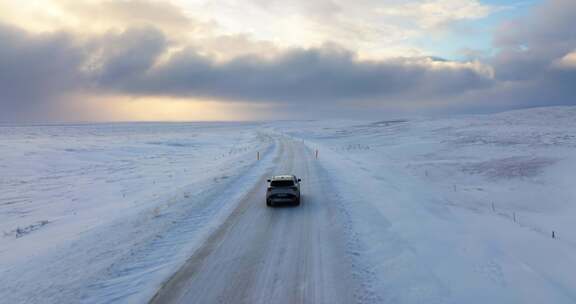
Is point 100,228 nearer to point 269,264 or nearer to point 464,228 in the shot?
point 269,264

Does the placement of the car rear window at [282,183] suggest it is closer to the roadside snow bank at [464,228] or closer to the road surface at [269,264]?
the road surface at [269,264]

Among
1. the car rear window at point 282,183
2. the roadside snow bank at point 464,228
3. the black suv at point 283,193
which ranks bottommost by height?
the roadside snow bank at point 464,228

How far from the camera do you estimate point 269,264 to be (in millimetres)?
9266

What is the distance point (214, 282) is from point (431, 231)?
8144mm

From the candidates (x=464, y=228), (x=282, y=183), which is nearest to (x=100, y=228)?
(x=282, y=183)

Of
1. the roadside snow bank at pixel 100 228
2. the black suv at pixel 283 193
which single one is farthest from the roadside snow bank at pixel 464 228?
the roadside snow bank at pixel 100 228

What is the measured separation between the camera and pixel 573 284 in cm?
902

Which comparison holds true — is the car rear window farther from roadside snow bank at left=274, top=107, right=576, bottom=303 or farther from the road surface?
roadside snow bank at left=274, top=107, right=576, bottom=303

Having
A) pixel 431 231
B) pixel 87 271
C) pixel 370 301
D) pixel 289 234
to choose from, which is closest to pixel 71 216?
pixel 87 271

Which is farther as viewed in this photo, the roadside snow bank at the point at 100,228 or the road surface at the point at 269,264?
the roadside snow bank at the point at 100,228

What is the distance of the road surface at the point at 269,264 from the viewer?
7.63 meters

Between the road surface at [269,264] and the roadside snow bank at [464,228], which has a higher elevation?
the road surface at [269,264]

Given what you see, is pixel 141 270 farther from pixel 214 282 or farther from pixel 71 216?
pixel 71 216

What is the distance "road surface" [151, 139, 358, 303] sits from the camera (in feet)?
25.0
